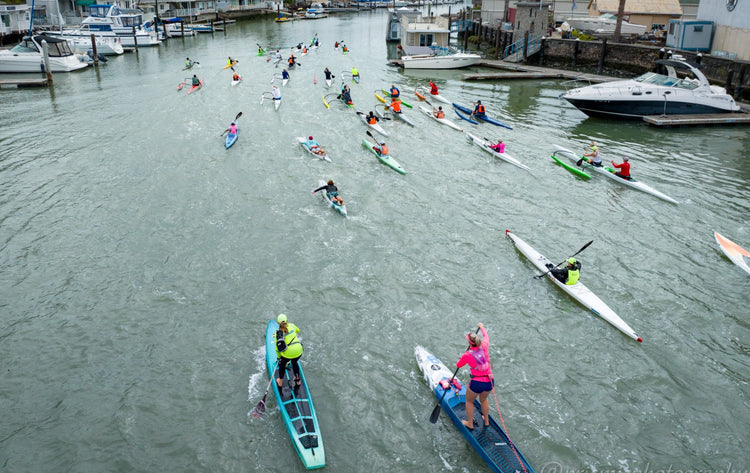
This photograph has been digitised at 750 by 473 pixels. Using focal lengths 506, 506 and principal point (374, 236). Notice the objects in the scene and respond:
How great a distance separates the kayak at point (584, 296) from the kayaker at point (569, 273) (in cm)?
14

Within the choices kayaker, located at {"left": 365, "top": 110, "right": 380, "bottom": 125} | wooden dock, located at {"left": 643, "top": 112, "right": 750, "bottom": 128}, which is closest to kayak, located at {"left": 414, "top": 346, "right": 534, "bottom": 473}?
kayaker, located at {"left": 365, "top": 110, "right": 380, "bottom": 125}

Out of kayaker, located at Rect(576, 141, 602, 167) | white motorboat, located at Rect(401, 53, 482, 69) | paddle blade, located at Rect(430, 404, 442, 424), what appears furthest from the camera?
white motorboat, located at Rect(401, 53, 482, 69)

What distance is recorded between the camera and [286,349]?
10656mm

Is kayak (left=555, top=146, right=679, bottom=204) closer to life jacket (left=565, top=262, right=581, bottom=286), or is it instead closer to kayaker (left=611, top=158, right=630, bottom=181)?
kayaker (left=611, top=158, right=630, bottom=181)

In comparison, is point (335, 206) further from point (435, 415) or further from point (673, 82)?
point (673, 82)

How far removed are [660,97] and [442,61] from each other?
2428 cm

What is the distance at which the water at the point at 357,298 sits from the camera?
1054 centimetres

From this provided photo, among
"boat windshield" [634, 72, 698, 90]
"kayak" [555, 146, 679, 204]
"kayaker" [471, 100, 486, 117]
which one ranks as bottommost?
"kayak" [555, 146, 679, 204]

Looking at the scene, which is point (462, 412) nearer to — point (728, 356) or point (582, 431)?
point (582, 431)

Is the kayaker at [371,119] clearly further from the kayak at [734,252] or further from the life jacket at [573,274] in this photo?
the kayak at [734,252]

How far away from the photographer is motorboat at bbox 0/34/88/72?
45.3 meters

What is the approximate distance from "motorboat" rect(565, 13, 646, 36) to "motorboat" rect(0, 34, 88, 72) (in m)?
52.5

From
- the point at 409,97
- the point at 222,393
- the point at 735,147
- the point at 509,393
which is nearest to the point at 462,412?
the point at 509,393

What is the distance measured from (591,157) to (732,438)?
1598 cm
